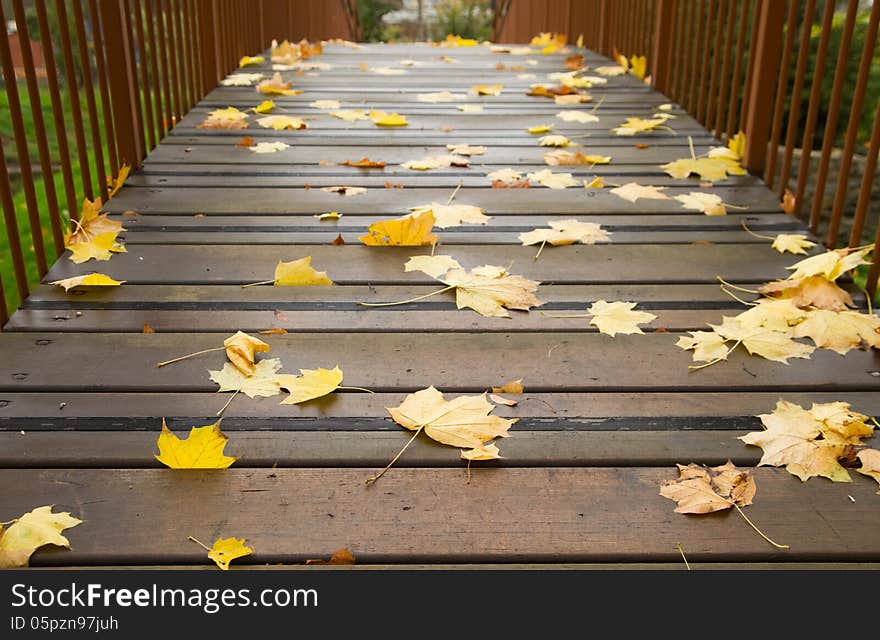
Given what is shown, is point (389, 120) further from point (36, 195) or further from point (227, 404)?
point (227, 404)

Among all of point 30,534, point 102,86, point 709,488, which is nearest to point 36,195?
point 102,86

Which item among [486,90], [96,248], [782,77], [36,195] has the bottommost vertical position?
[36,195]

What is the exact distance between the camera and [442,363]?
178 cm

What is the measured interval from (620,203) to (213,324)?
4.58 ft

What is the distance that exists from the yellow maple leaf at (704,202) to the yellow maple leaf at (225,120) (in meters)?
1.84

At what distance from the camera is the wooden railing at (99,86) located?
6.62 feet

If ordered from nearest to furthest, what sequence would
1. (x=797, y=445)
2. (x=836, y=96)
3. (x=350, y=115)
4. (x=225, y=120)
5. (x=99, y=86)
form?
(x=797, y=445) → (x=836, y=96) → (x=99, y=86) → (x=225, y=120) → (x=350, y=115)

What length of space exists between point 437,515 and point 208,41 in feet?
11.1

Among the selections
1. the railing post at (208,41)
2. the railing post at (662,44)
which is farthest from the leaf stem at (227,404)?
the railing post at (662,44)

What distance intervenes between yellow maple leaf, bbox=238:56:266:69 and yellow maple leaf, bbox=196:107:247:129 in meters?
1.23

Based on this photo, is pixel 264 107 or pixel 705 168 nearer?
pixel 705 168

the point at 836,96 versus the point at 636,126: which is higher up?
the point at 836,96
